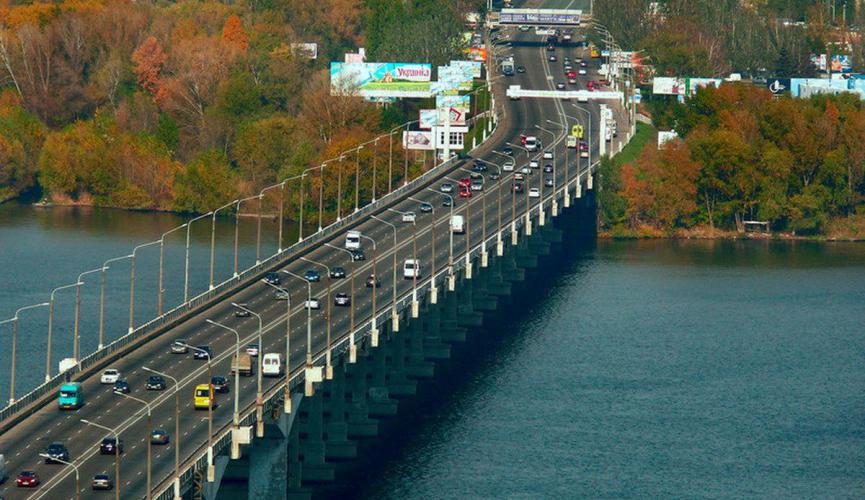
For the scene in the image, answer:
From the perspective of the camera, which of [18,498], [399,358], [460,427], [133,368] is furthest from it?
[399,358]

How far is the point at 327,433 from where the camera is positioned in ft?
474

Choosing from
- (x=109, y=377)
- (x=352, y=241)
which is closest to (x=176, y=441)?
(x=109, y=377)

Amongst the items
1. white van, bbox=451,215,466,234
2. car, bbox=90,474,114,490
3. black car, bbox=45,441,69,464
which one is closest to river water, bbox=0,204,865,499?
white van, bbox=451,215,466,234

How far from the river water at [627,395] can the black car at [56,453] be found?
21.9 meters

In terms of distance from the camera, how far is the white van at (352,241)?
181625mm

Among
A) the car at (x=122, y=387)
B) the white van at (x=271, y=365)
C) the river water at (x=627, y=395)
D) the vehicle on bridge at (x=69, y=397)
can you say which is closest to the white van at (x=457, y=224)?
the river water at (x=627, y=395)

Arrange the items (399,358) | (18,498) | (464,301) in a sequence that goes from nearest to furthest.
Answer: (18,498)
(399,358)
(464,301)

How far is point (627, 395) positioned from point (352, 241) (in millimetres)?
31585

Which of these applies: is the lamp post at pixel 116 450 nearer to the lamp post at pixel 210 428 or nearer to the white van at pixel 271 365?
the lamp post at pixel 210 428

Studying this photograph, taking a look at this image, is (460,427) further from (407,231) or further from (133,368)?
(407,231)

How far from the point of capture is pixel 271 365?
136m

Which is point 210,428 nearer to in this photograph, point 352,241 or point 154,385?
point 154,385

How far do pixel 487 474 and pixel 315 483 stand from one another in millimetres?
10143

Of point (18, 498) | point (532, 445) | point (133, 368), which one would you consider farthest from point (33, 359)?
point (18, 498)
